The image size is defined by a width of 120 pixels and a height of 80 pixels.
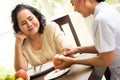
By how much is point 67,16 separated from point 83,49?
94cm

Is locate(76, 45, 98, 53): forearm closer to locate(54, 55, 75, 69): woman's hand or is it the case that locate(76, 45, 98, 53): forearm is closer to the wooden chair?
locate(54, 55, 75, 69): woman's hand

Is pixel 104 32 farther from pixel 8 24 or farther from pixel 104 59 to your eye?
pixel 8 24

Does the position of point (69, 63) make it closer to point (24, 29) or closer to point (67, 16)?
point (24, 29)

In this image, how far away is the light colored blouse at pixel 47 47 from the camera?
2230 millimetres

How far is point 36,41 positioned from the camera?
227 centimetres

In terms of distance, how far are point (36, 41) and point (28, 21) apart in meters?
0.26

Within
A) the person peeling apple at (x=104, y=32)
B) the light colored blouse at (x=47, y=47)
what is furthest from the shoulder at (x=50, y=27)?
the person peeling apple at (x=104, y=32)

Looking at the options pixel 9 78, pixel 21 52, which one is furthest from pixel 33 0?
pixel 9 78

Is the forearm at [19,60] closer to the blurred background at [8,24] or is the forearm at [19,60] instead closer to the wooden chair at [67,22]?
the wooden chair at [67,22]

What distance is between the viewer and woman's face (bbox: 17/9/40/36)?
2.10m

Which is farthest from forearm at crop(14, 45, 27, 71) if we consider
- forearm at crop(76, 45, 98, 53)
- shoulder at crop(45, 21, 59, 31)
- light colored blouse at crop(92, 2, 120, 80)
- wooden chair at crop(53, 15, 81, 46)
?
light colored blouse at crop(92, 2, 120, 80)

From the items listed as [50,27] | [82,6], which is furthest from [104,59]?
[50,27]

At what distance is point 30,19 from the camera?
211 cm

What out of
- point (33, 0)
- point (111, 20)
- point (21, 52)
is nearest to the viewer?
point (111, 20)
